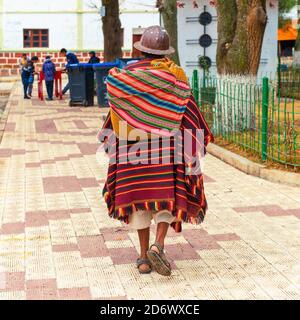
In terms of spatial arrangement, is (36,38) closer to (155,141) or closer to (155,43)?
(155,43)

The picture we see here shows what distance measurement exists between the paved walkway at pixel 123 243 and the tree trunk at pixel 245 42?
2333mm

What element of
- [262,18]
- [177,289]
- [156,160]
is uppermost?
[262,18]

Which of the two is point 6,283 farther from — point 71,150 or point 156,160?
point 71,150

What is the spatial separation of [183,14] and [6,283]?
63.0 feet

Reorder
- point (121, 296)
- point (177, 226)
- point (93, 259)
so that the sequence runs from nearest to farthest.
Answer: point (121, 296) → point (177, 226) → point (93, 259)

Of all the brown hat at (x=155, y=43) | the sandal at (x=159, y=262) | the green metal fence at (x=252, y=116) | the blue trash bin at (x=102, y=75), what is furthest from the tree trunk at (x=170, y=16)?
the sandal at (x=159, y=262)

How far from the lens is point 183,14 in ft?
79.0

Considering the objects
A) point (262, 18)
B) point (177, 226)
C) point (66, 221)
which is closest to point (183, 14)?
point (262, 18)

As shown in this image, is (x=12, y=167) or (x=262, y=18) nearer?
(x=12, y=167)

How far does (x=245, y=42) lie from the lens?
42.0 feet

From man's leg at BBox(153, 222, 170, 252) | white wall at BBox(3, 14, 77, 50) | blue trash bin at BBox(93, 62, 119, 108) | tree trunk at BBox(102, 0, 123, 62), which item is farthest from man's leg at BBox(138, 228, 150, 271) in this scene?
white wall at BBox(3, 14, 77, 50)

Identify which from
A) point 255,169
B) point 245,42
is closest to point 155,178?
point 255,169

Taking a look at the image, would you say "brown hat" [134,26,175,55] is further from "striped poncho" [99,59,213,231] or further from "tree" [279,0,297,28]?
"tree" [279,0,297,28]

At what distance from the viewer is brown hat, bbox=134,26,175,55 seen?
5730mm
